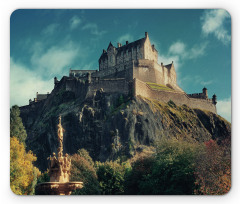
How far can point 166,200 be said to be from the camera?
49.6 feet

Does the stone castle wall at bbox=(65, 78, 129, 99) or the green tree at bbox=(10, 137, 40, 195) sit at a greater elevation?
the stone castle wall at bbox=(65, 78, 129, 99)

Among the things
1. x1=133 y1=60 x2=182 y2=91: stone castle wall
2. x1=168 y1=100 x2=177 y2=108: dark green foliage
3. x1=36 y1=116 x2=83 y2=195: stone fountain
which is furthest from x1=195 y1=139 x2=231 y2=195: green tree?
x1=133 y1=60 x2=182 y2=91: stone castle wall

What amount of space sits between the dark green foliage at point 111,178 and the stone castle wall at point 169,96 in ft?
50.3

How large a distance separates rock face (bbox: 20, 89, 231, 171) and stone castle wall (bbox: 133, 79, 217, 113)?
3.01 ft

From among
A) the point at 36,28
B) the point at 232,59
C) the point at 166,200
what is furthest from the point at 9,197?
the point at 232,59

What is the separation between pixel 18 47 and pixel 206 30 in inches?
315

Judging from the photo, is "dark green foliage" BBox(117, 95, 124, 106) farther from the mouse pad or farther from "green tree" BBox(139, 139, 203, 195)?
"green tree" BBox(139, 139, 203, 195)

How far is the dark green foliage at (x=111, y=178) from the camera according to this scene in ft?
76.3

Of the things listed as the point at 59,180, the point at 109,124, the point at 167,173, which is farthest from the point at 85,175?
the point at 109,124

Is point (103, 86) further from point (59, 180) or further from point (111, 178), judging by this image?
point (59, 180)

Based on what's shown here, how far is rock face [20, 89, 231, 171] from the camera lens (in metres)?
36.2

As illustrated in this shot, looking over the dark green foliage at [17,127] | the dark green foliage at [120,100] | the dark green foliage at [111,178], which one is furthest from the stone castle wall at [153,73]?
the dark green foliage at [17,127]

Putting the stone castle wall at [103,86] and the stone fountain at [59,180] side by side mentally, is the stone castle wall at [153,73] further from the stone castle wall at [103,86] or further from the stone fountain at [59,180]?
the stone fountain at [59,180]

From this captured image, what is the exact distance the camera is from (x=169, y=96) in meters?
44.0
